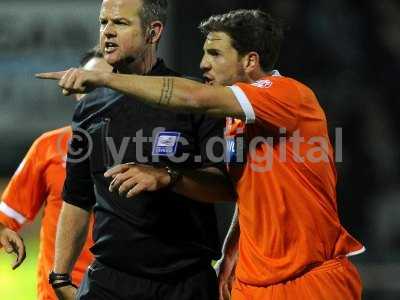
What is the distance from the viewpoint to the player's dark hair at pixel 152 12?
13.2 feet

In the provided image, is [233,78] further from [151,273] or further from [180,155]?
[151,273]

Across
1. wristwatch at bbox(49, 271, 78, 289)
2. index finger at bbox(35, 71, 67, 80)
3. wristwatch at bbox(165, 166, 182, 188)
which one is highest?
index finger at bbox(35, 71, 67, 80)

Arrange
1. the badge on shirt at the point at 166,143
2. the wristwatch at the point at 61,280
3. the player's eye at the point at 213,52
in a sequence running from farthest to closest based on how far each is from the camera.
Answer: the wristwatch at the point at 61,280 → the player's eye at the point at 213,52 → the badge on shirt at the point at 166,143

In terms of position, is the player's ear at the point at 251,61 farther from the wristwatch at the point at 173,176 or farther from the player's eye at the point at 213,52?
the wristwatch at the point at 173,176

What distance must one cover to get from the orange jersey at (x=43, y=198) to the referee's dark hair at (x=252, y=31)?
149cm

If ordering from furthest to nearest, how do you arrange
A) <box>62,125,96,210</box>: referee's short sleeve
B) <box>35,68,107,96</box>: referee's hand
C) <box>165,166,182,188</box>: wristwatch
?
<box>62,125,96,210</box>: referee's short sleeve → <box>165,166,182,188</box>: wristwatch → <box>35,68,107,96</box>: referee's hand

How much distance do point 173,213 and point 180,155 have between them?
221mm

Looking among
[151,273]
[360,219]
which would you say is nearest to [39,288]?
[151,273]

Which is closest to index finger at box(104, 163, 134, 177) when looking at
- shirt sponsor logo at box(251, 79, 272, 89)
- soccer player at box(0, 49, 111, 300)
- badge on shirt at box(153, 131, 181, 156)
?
badge on shirt at box(153, 131, 181, 156)

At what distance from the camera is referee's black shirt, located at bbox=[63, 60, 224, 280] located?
3.91 m

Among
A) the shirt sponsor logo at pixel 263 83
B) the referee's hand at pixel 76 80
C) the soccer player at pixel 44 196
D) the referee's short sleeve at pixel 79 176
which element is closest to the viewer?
the referee's hand at pixel 76 80

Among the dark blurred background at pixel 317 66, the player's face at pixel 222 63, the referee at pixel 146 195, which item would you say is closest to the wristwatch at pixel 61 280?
the referee at pixel 146 195

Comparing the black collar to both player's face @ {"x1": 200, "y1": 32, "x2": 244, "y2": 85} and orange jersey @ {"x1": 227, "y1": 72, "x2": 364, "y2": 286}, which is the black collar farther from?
orange jersey @ {"x1": 227, "y1": 72, "x2": 364, "y2": 286}

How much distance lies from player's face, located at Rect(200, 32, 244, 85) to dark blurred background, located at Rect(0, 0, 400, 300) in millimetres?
4507
